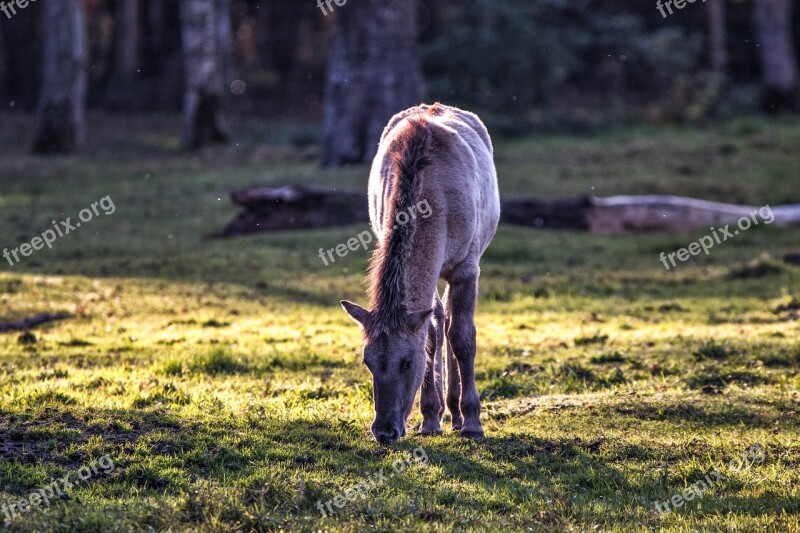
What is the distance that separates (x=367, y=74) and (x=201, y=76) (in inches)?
292

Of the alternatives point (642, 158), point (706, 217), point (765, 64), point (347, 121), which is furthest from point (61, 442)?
point (765, 64)

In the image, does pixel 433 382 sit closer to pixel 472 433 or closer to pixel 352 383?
pixel 472 433

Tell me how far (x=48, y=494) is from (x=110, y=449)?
0.91 m

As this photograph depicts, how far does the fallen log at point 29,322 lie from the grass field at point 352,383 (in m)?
0.32

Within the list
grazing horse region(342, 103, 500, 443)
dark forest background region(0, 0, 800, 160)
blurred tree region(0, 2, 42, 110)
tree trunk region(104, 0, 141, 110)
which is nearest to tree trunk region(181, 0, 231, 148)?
dark forest background region(0, 0, 800, 160)

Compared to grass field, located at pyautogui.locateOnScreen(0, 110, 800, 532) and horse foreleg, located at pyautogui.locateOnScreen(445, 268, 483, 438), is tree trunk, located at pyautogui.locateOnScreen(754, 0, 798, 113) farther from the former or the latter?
horse foreleg, located at pyautogui.locateOnScreen(445, 268, 483, 438)

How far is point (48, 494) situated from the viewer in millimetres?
6422

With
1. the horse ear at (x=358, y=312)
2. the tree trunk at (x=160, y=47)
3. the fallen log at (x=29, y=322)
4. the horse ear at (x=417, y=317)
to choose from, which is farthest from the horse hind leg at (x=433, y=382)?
the tree trunk at (x=160, y=47)

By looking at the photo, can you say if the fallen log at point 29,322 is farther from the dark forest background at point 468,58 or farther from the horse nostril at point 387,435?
the dark forest background at point 468,58

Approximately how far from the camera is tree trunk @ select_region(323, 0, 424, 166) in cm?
2433

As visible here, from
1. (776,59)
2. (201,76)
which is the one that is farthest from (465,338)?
(776,59)

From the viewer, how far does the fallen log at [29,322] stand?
12.3 m

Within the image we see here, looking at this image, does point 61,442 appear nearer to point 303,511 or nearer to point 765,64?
point 303,511

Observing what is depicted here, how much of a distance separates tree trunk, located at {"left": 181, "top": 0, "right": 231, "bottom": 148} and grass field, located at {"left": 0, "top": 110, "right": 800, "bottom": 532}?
28.8 feet
